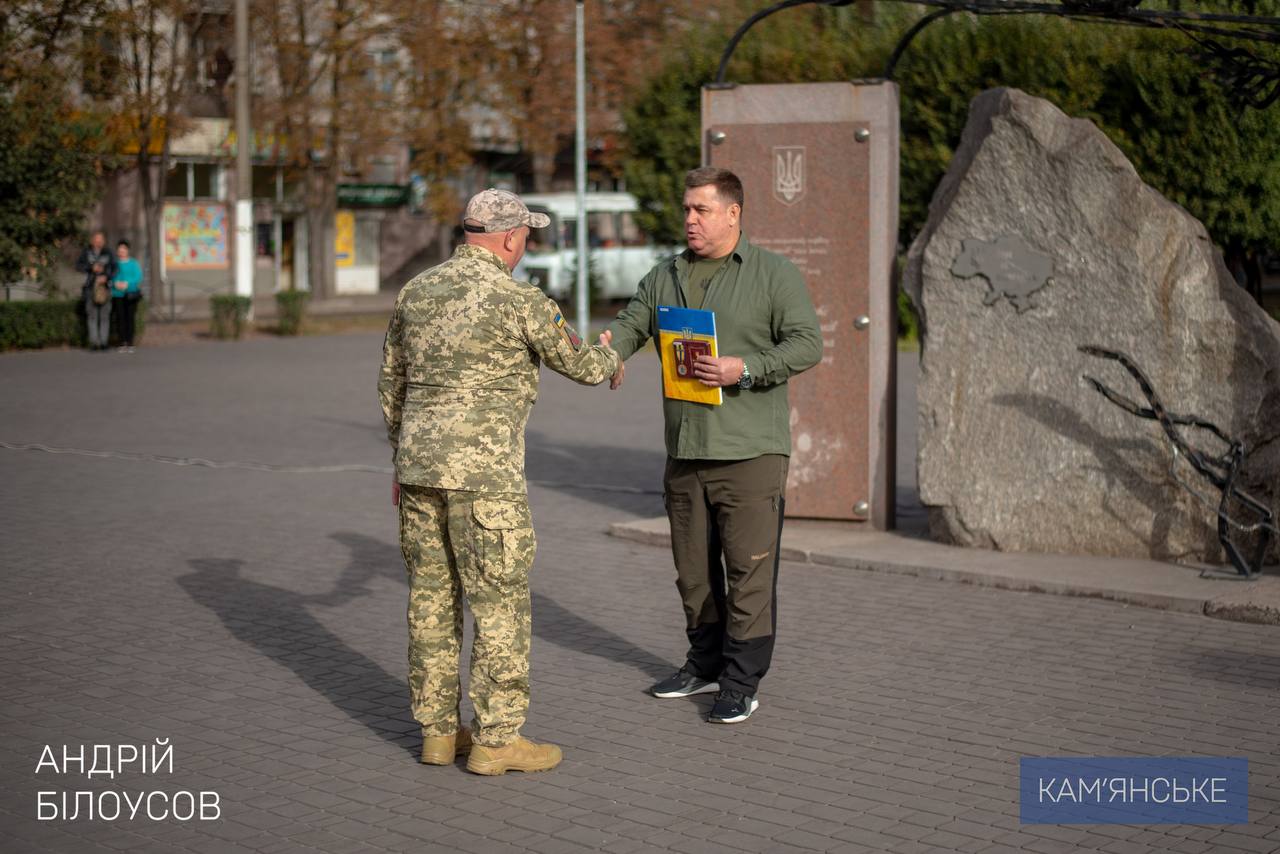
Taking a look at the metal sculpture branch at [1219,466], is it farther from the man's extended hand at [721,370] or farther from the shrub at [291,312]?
the shrub at [291,312]

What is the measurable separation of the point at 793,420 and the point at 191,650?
415 cm

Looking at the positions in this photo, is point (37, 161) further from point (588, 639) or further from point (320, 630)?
point (588, 639)

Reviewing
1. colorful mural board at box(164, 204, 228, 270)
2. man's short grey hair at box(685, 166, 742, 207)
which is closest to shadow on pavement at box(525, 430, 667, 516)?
man's short grey hair at box(685, 166, 742, 207)

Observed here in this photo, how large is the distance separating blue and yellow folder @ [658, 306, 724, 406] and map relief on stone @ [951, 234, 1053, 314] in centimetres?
348

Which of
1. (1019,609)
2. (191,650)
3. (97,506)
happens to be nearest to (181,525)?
(97,506)

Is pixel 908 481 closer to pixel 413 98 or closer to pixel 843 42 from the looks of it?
pixel 843 42

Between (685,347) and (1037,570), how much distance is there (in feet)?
10.8

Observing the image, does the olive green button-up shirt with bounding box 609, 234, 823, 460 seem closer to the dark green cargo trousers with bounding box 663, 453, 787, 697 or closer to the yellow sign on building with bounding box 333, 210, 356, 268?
the dark green cargo trousers with bounding box 663, 453, 787, 697

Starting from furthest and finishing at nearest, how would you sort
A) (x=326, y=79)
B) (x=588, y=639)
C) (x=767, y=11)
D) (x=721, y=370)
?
(x=326, y=79), (x=767, y=11), (x=588, y=639), (x=721, y=370)

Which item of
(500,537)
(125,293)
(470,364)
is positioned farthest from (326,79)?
(500,537)

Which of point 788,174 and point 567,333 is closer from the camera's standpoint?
point 567,333

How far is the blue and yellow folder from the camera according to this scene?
6.06 meters

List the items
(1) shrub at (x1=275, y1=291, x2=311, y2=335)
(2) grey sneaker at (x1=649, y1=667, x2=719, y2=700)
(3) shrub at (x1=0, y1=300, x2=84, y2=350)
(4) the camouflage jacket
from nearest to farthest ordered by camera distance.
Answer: (4) the camouflage jacket < (2) grey sneaker at (x1=649, y1=667, x2=719, y2=700) < (3) shrub at (x1=0, y1=300, x2=84, y2=350) < (1) shrub at (x1=275, y1=291, x2=311, y2=335)

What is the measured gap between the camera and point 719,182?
618 centimetres
